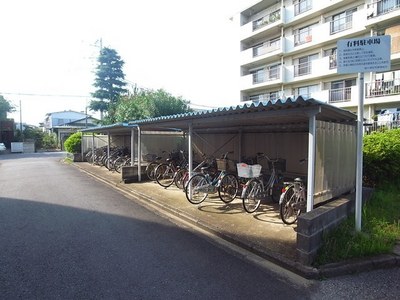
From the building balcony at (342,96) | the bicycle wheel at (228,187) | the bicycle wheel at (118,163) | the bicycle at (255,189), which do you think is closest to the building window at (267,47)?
the building balcony at (342,96)

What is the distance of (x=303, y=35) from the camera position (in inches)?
733

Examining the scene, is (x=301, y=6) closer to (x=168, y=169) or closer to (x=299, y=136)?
(x=299, y=136)

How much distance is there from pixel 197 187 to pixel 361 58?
3951 mm

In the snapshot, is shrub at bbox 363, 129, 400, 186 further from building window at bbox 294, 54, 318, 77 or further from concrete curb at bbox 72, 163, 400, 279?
building window at bbox 294, 54, 318, 77

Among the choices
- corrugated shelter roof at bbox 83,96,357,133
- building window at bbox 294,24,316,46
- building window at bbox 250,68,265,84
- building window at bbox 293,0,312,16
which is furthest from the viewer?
building window at bbox 250,68,265,84

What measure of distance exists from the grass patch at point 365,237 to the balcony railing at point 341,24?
15.1 meters

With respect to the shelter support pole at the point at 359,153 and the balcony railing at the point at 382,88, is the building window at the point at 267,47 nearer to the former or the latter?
the balcony railing at the point at 382,88

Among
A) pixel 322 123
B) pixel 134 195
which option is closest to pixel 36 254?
pixel 134 195

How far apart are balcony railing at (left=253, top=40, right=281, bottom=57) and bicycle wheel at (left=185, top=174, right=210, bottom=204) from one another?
55.9ft

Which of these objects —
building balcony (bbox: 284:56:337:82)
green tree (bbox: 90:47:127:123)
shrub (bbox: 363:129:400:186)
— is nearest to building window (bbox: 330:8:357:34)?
building balcony (bbox: 284:56:337:82)

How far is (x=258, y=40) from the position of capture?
22.5m

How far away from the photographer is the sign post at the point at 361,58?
11.7 ft

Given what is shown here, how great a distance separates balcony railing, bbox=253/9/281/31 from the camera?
2008 cm

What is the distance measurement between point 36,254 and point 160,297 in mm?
2070
